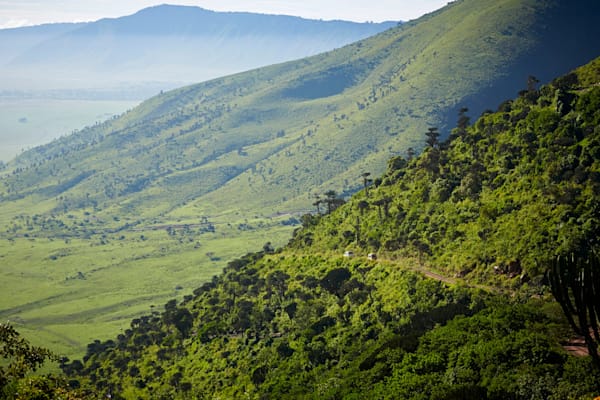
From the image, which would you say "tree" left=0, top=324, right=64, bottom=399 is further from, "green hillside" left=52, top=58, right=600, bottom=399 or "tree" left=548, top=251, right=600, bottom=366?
"tree" left=548, top=251, right=600, bottom=366

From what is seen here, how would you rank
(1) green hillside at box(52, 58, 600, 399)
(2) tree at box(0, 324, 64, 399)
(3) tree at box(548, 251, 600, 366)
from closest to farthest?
(3) tree at box(548, 251, 600, 366) → (2) tree at box(0, 324, 64, 399) → (1) green hillside at box(52, 58, 600, 399)

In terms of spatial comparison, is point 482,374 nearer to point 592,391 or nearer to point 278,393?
point 592,391

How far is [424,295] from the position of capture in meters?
77.4

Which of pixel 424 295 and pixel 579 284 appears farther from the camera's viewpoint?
pixel 424 295

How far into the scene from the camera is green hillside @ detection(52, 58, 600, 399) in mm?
54788

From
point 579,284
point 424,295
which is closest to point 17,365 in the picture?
point 579,284

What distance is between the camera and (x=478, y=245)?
81250 mm

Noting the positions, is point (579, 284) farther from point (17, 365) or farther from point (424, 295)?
point (424, 295)

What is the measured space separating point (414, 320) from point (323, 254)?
38.8 meters

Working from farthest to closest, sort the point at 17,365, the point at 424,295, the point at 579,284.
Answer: the point at 424,295 < the point at 17,365 < the point at 579,284

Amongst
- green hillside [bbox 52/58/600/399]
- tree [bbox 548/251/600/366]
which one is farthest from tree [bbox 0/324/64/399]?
tree [bbox 548/251/600/366]

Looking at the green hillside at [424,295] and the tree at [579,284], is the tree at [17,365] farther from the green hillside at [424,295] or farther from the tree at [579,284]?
the tree at [579,284]

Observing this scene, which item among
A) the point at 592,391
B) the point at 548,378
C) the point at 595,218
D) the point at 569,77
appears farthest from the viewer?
the point at 569,77

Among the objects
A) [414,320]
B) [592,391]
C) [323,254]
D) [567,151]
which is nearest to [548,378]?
[592,391]
